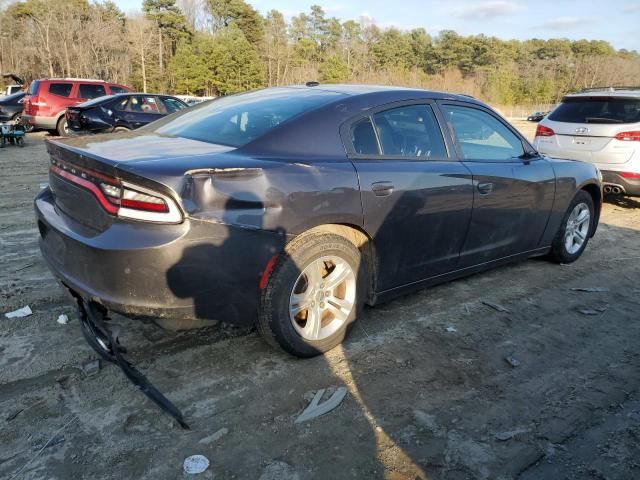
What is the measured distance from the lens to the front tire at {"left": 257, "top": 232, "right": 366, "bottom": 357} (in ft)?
9.43

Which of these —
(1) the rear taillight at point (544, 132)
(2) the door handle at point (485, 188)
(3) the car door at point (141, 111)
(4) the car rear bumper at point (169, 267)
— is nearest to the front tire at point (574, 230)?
(2) the door handle at point (485, 188)

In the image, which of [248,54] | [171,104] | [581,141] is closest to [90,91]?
[171,104]

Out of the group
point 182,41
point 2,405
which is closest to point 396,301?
point 2,405

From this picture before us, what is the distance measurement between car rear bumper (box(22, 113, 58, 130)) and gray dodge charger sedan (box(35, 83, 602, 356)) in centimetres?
1372

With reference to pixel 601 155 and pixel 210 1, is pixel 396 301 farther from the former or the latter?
pixel 210 1

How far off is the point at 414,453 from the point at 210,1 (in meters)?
71.5

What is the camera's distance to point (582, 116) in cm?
788

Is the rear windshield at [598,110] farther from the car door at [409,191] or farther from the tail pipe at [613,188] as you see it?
the car door at [409,191]

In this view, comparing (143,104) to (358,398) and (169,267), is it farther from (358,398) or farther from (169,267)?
(358,398)

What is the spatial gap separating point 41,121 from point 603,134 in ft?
49.1

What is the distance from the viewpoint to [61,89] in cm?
1585

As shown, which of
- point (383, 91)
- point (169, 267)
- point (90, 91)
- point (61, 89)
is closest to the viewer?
point (169, 267)

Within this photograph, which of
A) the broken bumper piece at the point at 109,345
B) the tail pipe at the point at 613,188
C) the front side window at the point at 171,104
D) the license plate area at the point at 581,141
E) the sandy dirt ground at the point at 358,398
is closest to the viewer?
the sandy dirt ground at the point at 358,398

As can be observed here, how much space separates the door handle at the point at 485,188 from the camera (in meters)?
3.87
